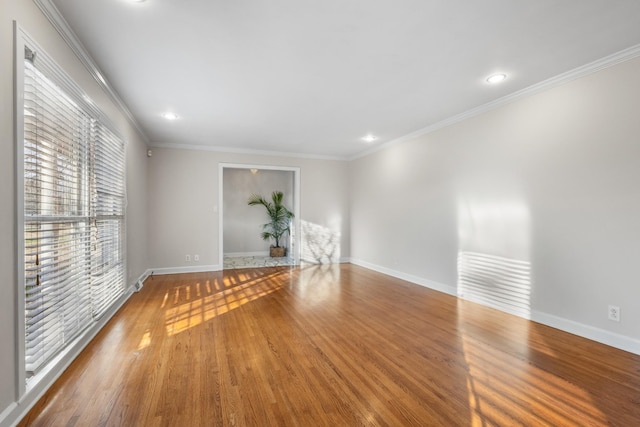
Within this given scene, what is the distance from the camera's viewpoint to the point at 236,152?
20.0ft

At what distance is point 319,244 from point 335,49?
15.7 ft

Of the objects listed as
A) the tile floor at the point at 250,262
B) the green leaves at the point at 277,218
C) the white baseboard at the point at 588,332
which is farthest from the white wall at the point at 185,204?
the white baseboard at the point at 588,332

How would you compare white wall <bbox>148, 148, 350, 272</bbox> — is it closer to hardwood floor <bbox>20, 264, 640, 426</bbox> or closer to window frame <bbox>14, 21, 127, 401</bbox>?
hardwood floor <bbox>20, 264, 640, 426</bbox>

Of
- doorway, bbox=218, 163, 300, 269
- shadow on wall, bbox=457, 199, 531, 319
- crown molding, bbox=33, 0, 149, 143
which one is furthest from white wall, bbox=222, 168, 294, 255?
shadow on wall, bbox=457, 199, 531, 319

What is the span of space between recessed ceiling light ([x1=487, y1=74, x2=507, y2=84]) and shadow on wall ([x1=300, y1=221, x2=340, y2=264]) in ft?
14.6

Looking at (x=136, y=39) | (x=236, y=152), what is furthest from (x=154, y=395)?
(x=236, y=152)

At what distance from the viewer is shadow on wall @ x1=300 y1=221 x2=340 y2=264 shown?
6.68m

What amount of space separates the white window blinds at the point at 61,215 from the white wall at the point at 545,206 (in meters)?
4.16

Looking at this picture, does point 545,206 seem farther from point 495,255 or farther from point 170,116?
point 170,116

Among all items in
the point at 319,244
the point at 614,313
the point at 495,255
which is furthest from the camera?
the point at 319,244

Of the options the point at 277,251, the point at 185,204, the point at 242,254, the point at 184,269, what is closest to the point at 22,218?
the point at 185,204

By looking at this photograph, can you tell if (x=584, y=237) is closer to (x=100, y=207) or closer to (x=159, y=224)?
(x=100, y=207)

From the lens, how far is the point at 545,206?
10.1ft

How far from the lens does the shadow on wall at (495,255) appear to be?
3270 mm
